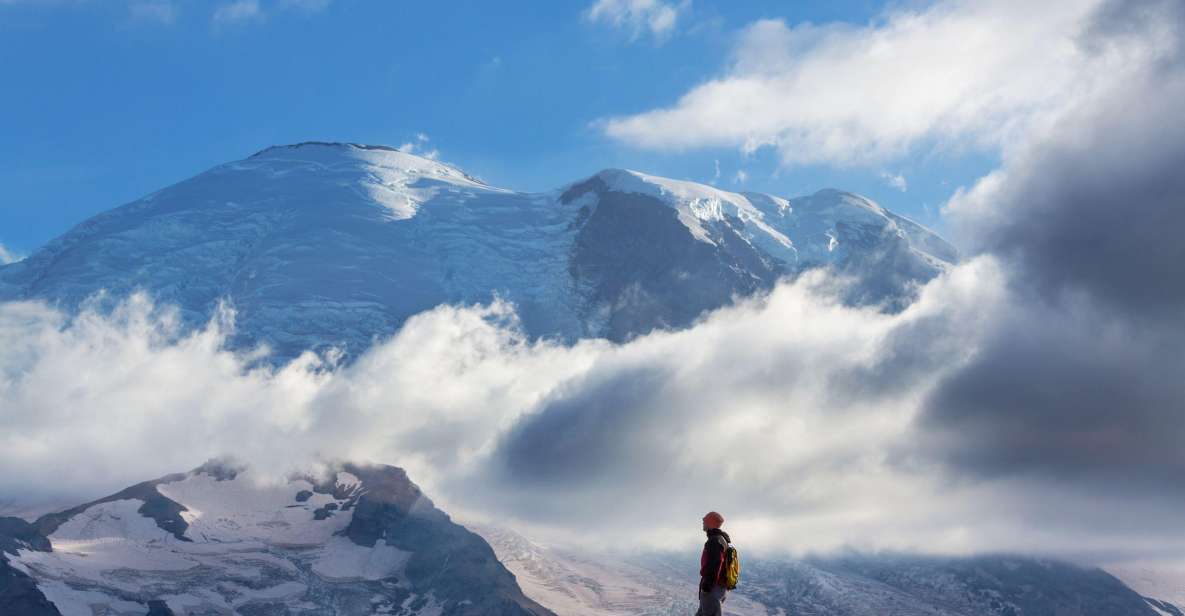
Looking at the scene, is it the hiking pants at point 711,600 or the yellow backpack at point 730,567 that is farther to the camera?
the hiking pants at point 711,600

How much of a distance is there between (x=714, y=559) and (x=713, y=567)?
0.96 feet

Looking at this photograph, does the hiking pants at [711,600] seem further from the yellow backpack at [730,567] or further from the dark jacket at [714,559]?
the yellow backpack at [730,567]

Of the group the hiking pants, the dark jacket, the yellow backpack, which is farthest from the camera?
the hiking pants

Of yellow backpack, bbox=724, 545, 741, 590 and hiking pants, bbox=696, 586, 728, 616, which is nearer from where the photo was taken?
yellow backpack, bbox=724, 545, 741, 590

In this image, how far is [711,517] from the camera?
43156mm

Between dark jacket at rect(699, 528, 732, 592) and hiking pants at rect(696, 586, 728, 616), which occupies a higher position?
dark jacket at rect(699, 528, 732, 592)

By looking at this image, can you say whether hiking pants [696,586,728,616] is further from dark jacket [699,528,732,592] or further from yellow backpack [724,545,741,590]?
yellow backpack [724,545,741,590]

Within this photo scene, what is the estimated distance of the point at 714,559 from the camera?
142ft

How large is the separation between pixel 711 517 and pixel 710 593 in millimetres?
2817

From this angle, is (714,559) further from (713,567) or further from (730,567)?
(730,567)

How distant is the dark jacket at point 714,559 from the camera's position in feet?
142

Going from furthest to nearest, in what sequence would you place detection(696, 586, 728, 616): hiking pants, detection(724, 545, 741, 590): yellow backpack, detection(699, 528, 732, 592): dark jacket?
detection(696, 586, 728, 616): hiking pants, detection(724, 545, 741, 590): yellow backpack, detection(699, 528, 732, 592): dark jacket

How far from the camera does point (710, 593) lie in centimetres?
4388

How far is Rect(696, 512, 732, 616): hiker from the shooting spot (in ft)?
142
